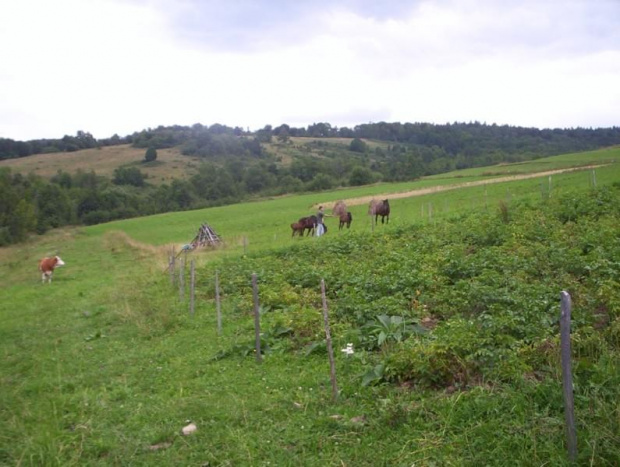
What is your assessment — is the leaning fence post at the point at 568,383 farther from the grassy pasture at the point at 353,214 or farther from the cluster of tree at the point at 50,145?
the cluster of tree at the point at 50,145

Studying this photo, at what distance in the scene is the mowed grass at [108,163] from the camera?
10519 cm

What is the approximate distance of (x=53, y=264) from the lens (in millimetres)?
23031

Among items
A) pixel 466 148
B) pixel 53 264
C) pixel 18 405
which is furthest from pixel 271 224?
pixel 466 148

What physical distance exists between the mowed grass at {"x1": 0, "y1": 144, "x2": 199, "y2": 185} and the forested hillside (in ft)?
6.15

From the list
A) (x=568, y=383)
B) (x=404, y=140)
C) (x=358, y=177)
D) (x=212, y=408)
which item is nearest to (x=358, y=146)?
(x=404, y=140)

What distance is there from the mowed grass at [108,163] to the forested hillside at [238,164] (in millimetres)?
1876

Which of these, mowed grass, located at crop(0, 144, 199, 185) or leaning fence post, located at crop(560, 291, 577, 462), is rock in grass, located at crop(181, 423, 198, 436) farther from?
mowed grass, located at crop(0, 144, 199, 185)

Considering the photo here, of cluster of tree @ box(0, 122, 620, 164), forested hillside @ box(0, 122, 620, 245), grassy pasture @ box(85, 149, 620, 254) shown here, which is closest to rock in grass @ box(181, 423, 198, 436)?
grassy pasture @ box(85, 149, 620, 254)

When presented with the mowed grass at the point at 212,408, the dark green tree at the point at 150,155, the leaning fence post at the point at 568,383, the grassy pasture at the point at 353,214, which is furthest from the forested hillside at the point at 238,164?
the leaning fence post at the point at 568,383

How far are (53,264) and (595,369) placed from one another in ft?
76.5

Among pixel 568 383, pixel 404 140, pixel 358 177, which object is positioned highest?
pixel 404 140

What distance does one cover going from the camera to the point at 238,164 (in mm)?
105312

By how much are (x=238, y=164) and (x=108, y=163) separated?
3429 centimetres

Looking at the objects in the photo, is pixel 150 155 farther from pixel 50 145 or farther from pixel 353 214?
pixel 353 214
